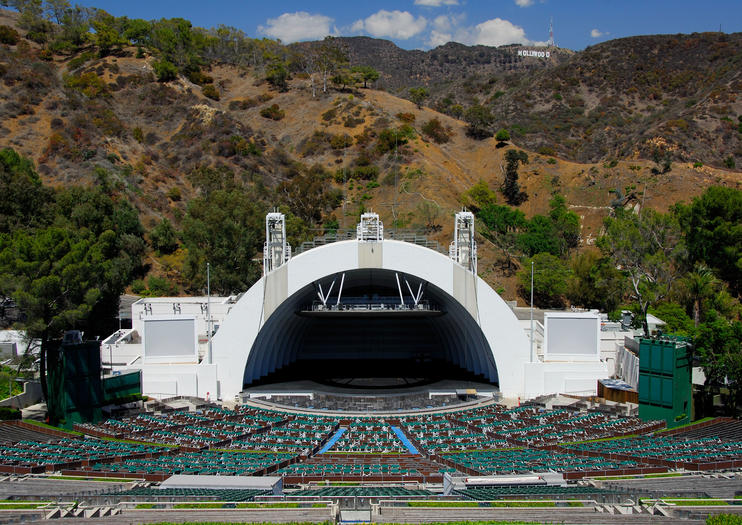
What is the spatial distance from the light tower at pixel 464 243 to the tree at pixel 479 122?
69.3 metres

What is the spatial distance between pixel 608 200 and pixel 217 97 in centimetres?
6412

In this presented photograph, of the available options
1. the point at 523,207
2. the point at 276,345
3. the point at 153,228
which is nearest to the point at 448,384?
the point at 276,345

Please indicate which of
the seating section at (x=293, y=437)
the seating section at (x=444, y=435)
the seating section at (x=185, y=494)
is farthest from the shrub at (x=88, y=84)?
the seating section at (x=185, y=494)

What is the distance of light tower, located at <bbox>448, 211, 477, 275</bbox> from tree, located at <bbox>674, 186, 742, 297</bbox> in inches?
903

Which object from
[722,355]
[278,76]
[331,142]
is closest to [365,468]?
[722,355]

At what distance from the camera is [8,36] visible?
330 feet

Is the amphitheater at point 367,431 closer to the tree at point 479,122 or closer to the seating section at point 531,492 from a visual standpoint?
the seating section at point 531,492

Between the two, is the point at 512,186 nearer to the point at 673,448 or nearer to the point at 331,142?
the point at 331,142

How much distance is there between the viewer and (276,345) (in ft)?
139

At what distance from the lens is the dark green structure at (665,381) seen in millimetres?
31328

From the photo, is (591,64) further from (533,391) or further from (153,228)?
(533,391)

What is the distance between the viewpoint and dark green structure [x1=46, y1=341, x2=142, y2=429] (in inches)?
1235

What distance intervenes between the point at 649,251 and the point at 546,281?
10.9m

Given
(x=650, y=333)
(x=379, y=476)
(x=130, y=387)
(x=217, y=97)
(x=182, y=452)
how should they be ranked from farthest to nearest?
(x=217, y=97), (x=650, y=333), (x=130, y=387), (x=182, y=452), (x=379, y=476)
